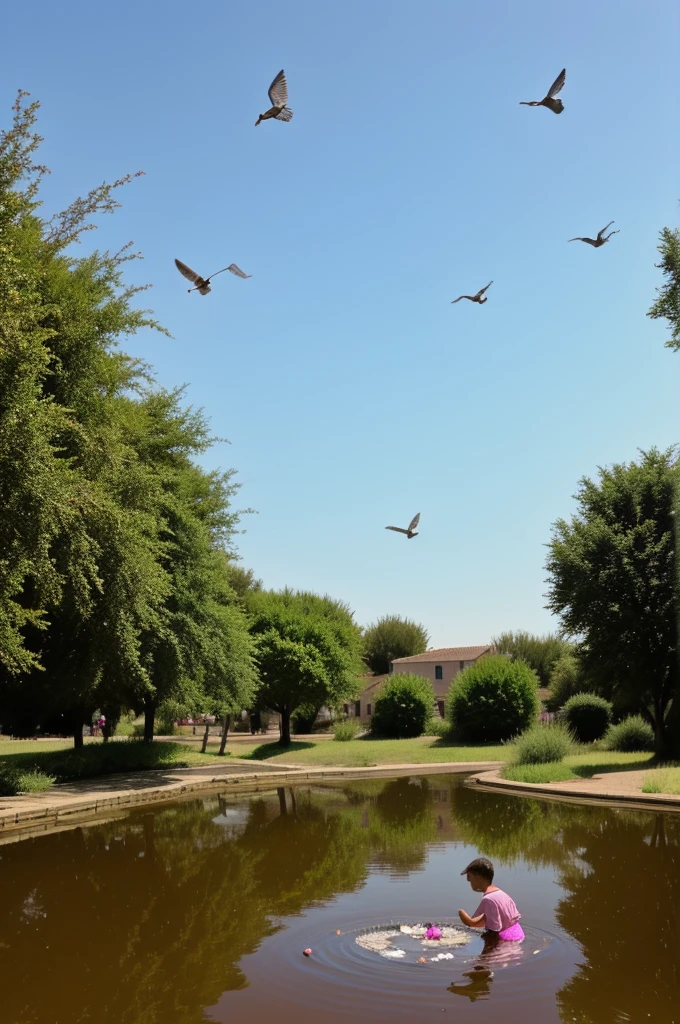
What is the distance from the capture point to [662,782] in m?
21.2

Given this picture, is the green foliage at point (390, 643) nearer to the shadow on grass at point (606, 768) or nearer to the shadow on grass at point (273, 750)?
the shadow on grass at point (273, 750)

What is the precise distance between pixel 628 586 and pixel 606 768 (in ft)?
18.9

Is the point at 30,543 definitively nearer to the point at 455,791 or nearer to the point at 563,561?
the point at 455,791

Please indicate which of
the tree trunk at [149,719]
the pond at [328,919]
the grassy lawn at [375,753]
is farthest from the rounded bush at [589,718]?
the pond at [328,919]

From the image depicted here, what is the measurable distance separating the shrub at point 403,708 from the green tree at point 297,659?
2140 mm

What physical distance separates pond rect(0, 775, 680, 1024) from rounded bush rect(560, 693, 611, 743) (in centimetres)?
2223

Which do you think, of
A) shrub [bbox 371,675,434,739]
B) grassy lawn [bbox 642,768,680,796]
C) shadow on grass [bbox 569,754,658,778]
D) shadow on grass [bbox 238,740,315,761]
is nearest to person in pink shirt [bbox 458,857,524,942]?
grassy lawn [bbox 642,768,680,796]

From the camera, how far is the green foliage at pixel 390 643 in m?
92.6

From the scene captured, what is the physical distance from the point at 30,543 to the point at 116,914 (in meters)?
7.86

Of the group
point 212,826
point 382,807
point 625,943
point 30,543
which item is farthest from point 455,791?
point 625,943

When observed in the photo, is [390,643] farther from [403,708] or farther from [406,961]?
[406,961]

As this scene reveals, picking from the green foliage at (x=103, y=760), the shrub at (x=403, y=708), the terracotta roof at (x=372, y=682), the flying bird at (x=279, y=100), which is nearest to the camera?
the flying bird at (x=279, y=100)

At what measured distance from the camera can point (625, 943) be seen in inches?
350

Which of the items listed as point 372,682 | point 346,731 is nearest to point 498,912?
point 346,731
